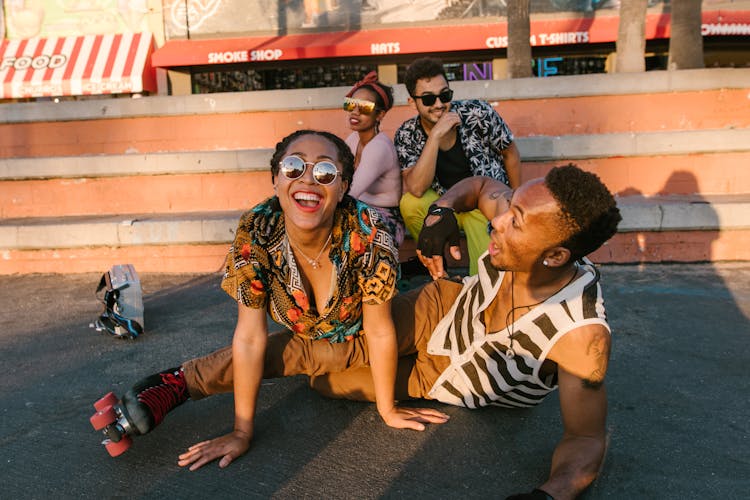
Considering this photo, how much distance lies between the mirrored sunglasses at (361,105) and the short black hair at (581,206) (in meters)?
2.37

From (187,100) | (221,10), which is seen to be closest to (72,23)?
(221,10)

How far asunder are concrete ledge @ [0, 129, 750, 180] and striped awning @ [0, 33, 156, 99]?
7.24m

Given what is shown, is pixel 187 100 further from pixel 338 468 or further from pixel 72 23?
pixel 72 23

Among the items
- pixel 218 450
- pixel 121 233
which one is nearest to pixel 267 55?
pixel 121 233

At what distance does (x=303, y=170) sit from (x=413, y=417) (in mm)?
1117

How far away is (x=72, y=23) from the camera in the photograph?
13.6m

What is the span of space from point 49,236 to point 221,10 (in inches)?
368

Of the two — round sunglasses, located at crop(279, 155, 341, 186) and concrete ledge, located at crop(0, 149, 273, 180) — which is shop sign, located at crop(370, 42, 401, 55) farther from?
round sunglasses, located at crop(279, 155, 341, 186)

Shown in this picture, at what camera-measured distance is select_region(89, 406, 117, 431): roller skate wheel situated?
2.29 m

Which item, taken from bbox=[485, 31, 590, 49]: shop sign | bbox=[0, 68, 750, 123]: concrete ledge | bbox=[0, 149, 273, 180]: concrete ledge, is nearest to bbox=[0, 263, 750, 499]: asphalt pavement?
bbox=[0, 149, 273, 180]: concrete ledge

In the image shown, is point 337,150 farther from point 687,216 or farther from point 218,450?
point 687,216

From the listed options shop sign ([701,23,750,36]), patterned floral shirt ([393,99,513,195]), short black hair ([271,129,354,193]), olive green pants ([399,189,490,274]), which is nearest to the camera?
short black hair ([271,129,354,193])

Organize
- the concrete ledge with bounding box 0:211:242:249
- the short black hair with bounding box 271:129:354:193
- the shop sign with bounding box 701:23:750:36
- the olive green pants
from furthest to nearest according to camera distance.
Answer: the shop sign with bounding box 701:23:750:36
the concrete ledge with bounding box 0:211:242:249
the olive green pants
the short black hair with bounding box 271:129:354:193

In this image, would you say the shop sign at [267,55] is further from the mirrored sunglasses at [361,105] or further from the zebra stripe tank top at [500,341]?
the zebra stripe tank top at [500,341]
